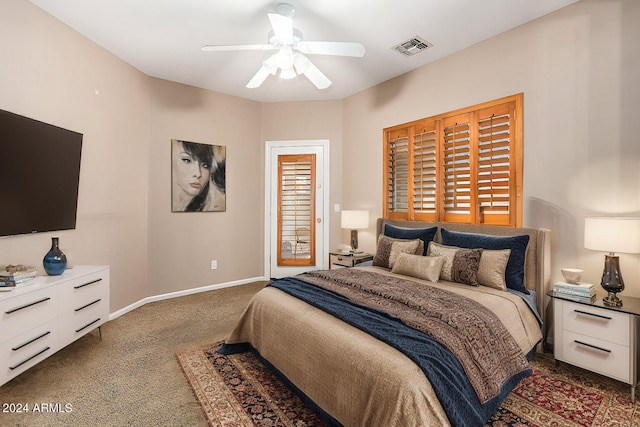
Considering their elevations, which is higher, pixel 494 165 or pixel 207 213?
pixel 494 165

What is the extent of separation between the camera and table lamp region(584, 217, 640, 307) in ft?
7.13

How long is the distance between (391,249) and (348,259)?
88cm

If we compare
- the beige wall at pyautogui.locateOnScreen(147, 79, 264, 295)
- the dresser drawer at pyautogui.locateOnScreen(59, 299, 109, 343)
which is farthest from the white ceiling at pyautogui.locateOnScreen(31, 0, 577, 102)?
the dresser drawer at pyautogui.locateOnScreen(59, 299, 109, 343)

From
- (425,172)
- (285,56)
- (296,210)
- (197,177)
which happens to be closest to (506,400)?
(425,172)

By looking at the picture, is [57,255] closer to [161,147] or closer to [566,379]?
[161,147]

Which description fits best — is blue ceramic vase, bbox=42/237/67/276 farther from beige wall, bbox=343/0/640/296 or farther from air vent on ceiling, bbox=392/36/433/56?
beige wall, bbox=343/0/640/296

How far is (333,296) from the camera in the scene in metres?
2.43

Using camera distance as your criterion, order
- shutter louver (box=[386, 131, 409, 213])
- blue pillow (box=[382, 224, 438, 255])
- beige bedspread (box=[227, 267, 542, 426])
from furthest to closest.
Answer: shutter louver (box=[386, 131, 409, 213]), blue pillow (box=[382, 224, 438, 255]), beige bedspread (box=[227, 267, 542, 426])

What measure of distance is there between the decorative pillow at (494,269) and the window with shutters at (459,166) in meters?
0.53

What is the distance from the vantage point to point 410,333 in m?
1.75

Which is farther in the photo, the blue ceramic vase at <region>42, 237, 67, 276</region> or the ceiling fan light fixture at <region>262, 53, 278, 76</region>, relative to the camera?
the ceiling fan light fixture at <region>262, 53, 278, 76</region>

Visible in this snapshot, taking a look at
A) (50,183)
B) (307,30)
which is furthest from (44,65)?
(307,30)

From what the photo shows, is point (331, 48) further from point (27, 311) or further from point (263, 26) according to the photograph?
point (27, 311)

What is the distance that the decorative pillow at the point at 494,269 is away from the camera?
2.69m
